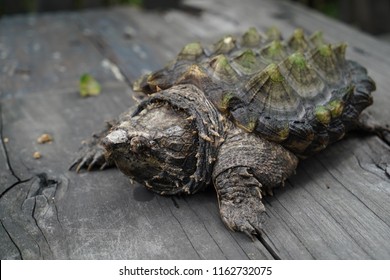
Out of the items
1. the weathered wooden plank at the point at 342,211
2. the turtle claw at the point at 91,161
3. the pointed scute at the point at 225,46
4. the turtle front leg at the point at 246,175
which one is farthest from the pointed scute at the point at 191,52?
the weathered wooden plank at the point at 342,211

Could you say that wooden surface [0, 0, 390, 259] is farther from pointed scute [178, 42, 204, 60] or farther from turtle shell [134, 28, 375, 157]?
pointed scute [178, 42, 204, 60]

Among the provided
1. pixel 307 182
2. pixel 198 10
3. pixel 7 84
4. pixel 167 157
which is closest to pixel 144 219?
pixel 167 157

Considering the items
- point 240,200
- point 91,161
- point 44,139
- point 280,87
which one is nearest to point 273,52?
point 280,87

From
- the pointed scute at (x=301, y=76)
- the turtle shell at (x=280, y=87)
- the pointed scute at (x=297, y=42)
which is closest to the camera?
the turtle shell at (x=280, y=87)

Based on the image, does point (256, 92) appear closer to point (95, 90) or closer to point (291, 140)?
point (291, 140)

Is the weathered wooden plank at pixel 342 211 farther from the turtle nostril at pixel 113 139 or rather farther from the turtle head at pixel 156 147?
the turtle nostril at pixel 113 139

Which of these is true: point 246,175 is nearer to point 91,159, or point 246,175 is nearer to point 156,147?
point 156,147
